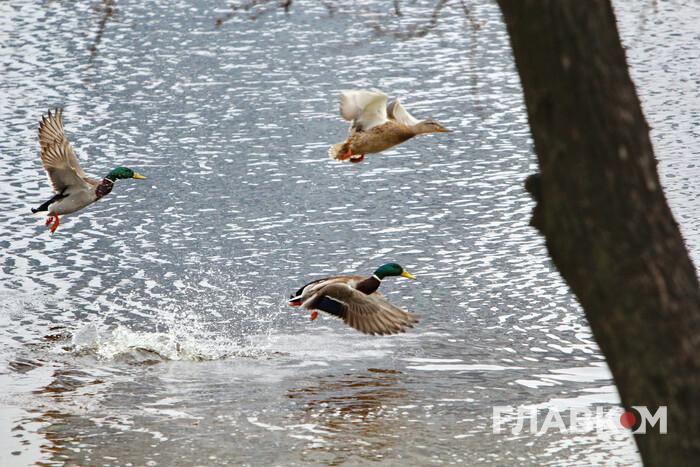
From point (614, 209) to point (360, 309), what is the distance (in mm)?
5284

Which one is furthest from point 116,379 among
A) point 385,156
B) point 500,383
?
point 385,156

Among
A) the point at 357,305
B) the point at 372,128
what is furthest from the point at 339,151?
the point at 357,305

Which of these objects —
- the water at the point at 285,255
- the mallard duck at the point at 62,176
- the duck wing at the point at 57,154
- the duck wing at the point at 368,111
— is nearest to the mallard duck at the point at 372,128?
the duck wing at the point at 368,111

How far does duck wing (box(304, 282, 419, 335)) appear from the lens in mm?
8891

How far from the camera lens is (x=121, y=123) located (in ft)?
52.7

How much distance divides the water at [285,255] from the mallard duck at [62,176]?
3.16ft

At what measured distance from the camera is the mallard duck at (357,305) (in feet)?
29.2

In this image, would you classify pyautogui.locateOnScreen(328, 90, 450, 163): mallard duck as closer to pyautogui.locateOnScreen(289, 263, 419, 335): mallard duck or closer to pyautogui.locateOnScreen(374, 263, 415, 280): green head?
pyautogui.locateOnScreen(289, 263, 419, 335): mallard duck

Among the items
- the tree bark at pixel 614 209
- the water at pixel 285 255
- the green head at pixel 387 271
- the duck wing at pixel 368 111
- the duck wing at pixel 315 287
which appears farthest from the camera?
the green head at pixel 387 271

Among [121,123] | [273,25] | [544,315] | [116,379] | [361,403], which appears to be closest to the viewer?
[361,403]

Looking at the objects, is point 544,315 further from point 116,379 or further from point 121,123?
point 121,123

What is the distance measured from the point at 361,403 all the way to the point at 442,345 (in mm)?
1141

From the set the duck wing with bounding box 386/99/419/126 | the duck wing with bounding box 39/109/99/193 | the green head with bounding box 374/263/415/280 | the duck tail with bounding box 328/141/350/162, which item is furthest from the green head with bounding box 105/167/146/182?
the duck wing with bounding box 386/99/419/126

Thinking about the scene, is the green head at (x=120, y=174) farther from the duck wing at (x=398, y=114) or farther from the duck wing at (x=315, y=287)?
the duck wing at (x=398, y=114)
